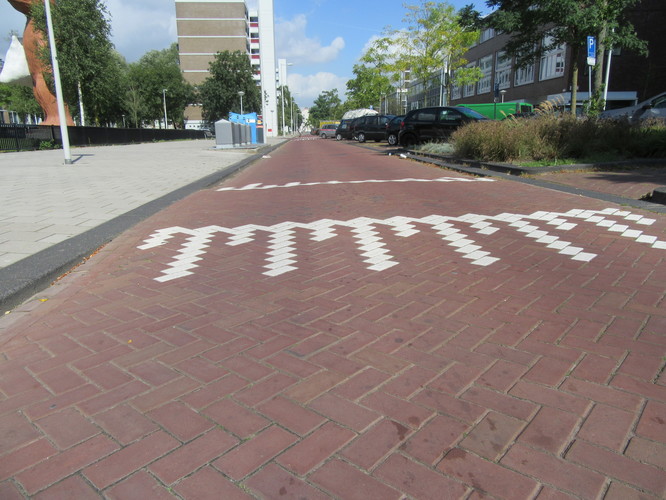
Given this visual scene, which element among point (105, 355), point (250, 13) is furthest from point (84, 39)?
point (250, 13)

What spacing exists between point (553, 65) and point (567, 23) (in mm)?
33981

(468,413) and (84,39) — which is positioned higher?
(84,39)

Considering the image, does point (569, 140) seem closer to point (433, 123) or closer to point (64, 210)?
point (433, 123)

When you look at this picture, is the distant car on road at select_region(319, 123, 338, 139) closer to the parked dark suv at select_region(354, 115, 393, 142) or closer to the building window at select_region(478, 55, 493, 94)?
the building window at select_region(478, 55, 493, 94)

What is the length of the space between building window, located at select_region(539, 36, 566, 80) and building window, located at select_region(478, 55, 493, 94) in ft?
41.1

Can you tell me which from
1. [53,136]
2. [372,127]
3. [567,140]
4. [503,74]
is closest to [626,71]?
[503,74]

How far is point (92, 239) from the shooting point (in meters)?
5.37

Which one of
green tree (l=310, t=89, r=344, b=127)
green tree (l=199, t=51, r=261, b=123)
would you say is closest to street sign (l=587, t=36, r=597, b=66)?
green tree (l=199, t=51, r=261, b=123)

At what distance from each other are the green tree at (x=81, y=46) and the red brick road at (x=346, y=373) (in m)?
38.4

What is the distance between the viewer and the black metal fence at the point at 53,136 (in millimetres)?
25297

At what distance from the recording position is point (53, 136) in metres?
29.0

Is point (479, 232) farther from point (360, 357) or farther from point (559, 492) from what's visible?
point (559, 492)

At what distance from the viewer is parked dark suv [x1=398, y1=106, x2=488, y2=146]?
1883 cm

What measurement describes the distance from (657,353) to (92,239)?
Answer: 541cm
